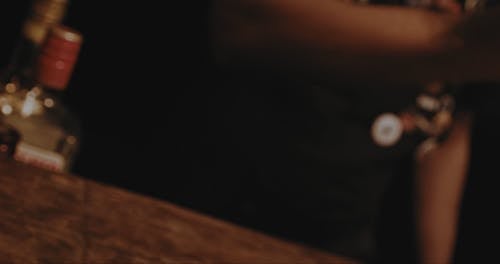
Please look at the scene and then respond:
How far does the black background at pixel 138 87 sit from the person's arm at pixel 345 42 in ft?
0.37

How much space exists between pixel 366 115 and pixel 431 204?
0.42 metres

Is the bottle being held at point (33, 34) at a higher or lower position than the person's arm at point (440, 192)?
higher

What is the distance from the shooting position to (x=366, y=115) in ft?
4.98

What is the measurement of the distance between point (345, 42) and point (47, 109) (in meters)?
0.53

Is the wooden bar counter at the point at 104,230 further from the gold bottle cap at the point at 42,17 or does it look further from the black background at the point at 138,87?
the black background at the point at 138,87

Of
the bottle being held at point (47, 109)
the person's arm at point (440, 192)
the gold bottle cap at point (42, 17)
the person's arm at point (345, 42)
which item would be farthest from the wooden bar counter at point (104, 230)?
the person's arm at point (440, 192)

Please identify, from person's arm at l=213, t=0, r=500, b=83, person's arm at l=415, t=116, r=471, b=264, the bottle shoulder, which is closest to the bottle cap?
the bottle shoulder

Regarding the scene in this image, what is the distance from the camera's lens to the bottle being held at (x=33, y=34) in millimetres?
929

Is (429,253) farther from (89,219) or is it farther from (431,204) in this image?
(89,219)

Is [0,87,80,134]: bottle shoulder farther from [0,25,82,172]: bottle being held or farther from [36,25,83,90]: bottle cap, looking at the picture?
[36,25,83,90]: bottle cap

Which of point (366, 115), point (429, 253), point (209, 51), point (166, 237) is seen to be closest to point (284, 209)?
point (366, 115)

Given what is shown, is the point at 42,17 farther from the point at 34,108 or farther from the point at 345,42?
the point at 345,42

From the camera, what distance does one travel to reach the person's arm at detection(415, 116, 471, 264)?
70.1 inches

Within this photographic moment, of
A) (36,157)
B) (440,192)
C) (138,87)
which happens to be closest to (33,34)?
(36,157)
